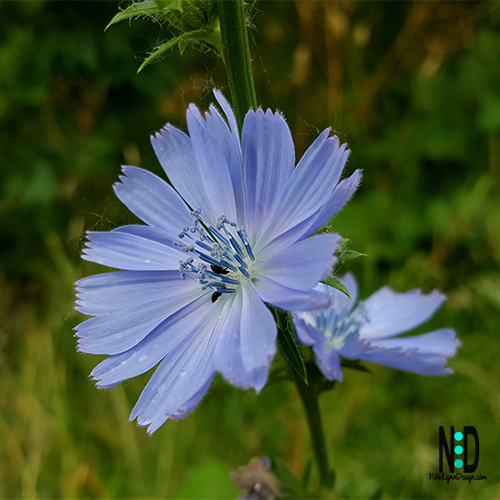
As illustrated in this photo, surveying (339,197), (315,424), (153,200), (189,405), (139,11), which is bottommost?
(315,424)

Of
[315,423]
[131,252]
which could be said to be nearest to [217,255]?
[131,252]

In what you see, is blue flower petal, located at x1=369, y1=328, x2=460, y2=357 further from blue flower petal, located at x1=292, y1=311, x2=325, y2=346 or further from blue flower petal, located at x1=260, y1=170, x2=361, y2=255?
blue flower petal, located at x1=260, y1=170, x2=361, y2=255

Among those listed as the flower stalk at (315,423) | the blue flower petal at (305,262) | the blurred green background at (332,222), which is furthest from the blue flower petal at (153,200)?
the blurred green background at (332,222)

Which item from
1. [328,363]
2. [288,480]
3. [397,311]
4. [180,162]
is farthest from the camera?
[397,311]

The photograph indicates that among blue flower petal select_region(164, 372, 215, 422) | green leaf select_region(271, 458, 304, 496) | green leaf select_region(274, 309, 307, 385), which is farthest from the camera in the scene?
green leaf select_region(271, 458, 304, 496)

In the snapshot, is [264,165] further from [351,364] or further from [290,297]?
[351,364]

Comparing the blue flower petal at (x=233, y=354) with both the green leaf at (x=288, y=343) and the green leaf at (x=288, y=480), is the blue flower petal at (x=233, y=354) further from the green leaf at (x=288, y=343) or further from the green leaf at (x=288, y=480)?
the green leaf at (x=288, y=480)

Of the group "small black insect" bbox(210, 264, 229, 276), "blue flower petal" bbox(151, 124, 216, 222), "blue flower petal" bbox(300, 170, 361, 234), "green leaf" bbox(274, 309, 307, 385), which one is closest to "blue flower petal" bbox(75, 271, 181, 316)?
"small black insect" bbox(210, 264, 229, 276)
